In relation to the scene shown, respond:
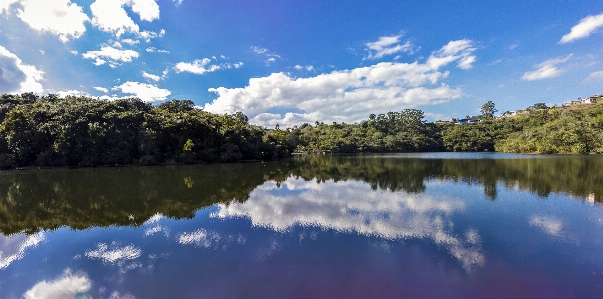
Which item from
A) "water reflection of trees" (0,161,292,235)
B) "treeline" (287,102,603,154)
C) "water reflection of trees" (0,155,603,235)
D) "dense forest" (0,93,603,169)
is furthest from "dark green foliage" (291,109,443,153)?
"water reflection of trees" (0,161,292,235)

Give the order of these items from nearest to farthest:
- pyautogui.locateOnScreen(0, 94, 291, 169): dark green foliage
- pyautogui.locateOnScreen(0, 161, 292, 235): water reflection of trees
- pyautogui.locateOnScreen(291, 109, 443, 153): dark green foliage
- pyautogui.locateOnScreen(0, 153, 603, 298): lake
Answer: pyautogui.locateOnScreen(0, 153, 603, 298): lake → pyautogui.locateOnScreen(0, 161, 292, 235): water reflection of trees → pyautogui.locateOnScreen(0, 94, 291, 169): dark green foliage → pyautogui.locateOnScreen(291, 109, 443, 153): dark green foliage

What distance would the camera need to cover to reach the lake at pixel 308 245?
6.10 m

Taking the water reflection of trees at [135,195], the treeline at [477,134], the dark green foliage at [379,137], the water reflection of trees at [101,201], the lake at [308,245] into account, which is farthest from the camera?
the dark green foliage at [379,137]

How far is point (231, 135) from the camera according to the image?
45000 millimetres

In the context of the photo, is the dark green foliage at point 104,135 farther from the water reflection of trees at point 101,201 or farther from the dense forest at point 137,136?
the water reflection of trees at point 101,201

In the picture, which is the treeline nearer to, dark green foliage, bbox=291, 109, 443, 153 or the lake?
dark green foliage, bbox=291, 109, 443, 153

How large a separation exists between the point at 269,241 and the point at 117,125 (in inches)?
1525

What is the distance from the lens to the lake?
→ 6.10 metres

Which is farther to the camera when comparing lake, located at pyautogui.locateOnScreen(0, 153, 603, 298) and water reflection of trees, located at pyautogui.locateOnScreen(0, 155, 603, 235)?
water reflection of trees, located at pyautogui.locateOnScreen(0, 155, 603, 235)

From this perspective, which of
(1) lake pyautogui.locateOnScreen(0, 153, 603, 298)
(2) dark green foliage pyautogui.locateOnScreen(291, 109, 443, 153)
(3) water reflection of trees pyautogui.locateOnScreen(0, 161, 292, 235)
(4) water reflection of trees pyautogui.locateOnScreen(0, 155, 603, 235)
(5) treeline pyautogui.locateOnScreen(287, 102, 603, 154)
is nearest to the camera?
(1) lake pyautogui.locateOnScreen(0, 153, 603, 298)

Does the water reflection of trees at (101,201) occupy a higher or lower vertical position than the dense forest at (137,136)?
lower

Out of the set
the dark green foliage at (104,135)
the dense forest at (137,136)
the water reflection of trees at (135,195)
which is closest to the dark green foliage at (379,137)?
the dense forest at (137,136)

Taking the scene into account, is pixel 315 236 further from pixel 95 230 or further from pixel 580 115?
pixel 580 115

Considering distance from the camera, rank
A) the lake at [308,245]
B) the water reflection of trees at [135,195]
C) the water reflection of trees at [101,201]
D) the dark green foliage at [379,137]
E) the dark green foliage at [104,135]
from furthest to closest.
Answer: the dark green foliage at [379,137], the dark green foliage at [104,135], the water reflection of trees at [135,195], the water reflection of trees at [101,201], the lake at [308,245]
